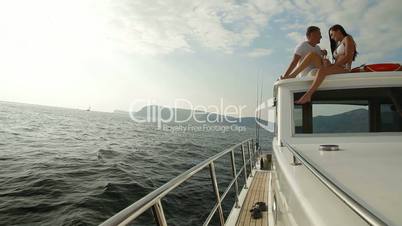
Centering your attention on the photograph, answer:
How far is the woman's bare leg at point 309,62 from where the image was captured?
3.89 metres

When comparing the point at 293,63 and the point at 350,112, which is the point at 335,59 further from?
the point at 350,112

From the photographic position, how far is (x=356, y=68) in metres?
3.93

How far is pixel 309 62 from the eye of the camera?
398cm

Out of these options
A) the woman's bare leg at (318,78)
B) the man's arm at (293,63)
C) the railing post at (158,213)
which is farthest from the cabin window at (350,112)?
the railing post at (158,213)

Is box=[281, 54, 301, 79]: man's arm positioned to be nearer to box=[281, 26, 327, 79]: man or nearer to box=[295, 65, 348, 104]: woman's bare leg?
box=[281, 26, 327, 79]: man

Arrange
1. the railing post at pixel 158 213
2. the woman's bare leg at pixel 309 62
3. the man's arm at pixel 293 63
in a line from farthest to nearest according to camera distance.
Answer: the man's arm at pixel 293 63 < the woman's bare leg at pixel 309 62 < the railing post at pixel 158 213

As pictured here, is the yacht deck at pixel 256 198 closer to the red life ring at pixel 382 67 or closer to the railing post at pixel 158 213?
the red life ring at pixel 382 67

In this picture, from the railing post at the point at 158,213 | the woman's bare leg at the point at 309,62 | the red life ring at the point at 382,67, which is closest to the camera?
the railing post at the point at 158,213

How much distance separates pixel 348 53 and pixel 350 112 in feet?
2.60

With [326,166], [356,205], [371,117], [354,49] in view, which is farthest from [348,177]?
[354,49]

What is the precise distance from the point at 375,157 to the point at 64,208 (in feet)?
24.6

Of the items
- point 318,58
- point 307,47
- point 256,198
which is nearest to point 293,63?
point 307,47

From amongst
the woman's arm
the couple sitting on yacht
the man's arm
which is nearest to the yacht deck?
the couple sitting on yacht

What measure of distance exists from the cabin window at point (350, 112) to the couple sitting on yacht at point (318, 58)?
0.25m
